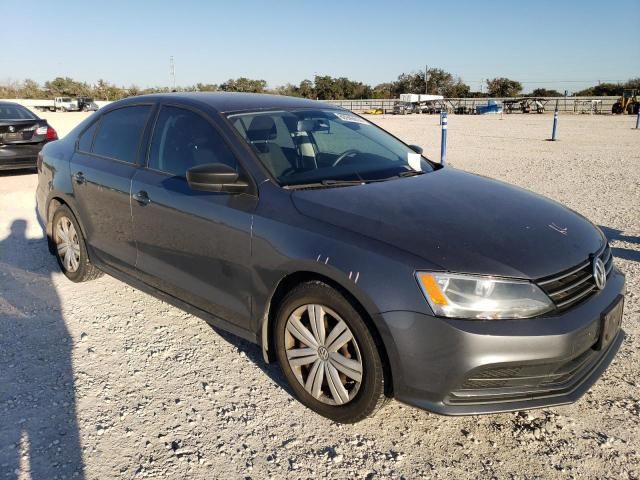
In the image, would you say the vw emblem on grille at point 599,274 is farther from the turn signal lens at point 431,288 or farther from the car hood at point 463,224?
the turn signal lens at point 431,288

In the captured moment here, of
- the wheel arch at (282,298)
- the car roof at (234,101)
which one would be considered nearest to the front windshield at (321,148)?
the car roof at (234,101)

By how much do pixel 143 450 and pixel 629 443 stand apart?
2.35m

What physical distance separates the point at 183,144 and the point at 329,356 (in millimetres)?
1798

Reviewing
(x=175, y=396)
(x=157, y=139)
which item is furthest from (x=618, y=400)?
(x=157, y=139)

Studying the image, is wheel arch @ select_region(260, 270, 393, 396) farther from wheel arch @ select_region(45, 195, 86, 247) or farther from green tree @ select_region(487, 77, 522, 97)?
green tree @ select_region(487, 77, 522, 97)

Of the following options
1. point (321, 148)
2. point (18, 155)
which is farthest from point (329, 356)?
point (18, 155)

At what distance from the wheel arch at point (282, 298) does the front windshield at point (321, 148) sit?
58 centimetres

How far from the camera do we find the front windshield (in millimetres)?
3336

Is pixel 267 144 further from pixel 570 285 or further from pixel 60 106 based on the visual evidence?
pixel 60 106

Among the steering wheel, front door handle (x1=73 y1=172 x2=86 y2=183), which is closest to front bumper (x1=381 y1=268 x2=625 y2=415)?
the steering wheel

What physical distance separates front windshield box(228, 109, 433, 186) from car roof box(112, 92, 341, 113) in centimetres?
10

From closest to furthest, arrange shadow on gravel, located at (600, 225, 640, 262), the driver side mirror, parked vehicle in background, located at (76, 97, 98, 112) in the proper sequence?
the driver side mirror
shadow on gravel, located at (600, 225, 640, 262)
parked vehicle in background, located at (76, 97, 98, 112)

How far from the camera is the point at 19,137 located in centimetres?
1000

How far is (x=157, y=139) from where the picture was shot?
12.7 ft
